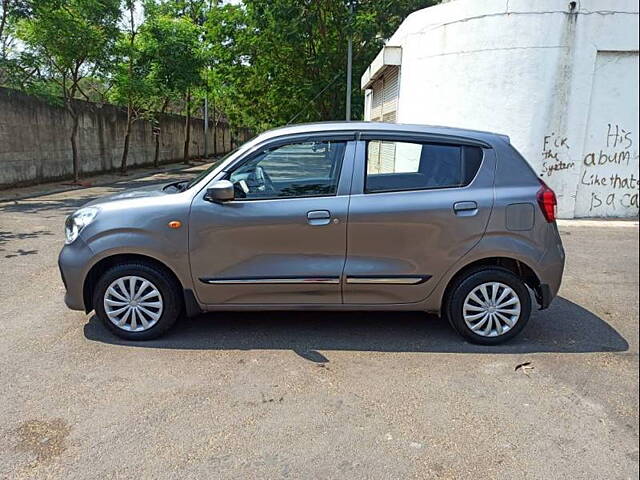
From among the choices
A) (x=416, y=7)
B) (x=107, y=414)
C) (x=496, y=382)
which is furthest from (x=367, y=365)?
(x=416, y=7)

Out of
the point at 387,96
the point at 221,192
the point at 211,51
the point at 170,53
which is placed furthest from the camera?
the point at 211,51

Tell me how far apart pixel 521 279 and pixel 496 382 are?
1038 mm

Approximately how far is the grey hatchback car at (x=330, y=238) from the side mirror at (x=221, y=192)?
1 centimetres

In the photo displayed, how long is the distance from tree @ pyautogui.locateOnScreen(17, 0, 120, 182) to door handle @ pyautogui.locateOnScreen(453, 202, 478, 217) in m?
12.7

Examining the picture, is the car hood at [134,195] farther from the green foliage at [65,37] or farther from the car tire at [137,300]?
the green foliage at [65,37]

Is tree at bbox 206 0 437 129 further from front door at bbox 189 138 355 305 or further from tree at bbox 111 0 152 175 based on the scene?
front door at bbox 189 138 355 305

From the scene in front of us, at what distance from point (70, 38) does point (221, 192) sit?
12.7 m

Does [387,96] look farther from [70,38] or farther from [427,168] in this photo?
[427,168]

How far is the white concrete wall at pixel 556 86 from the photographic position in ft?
29.8

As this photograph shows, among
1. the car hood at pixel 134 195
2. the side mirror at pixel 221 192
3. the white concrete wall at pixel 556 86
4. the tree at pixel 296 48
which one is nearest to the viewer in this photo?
the side mirror at pixel 221 192

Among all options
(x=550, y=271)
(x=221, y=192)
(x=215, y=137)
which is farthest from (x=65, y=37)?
(x=215, y=137)

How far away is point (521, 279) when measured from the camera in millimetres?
4152

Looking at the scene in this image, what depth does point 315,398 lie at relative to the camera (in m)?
3.27

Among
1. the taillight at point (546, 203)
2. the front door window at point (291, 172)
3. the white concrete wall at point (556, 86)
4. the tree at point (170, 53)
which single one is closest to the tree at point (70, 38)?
the tree at point (170, 53)
